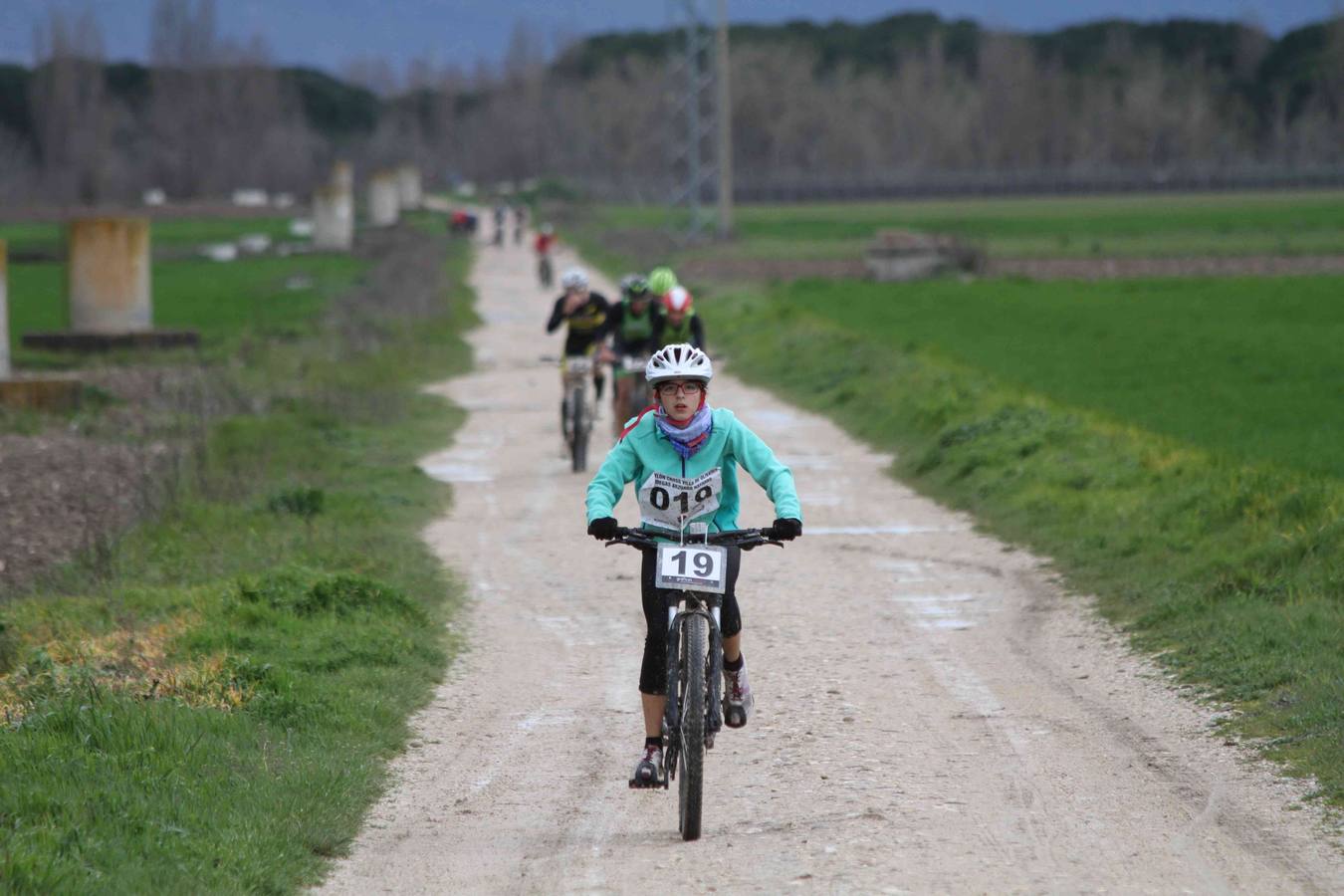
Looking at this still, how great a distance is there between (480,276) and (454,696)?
166ft

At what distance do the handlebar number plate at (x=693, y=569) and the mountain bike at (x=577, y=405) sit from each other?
1075 centimetres

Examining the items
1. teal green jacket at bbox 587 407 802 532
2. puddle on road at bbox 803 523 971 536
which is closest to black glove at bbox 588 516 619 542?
teal green jacket at bbox 587 407 802 532

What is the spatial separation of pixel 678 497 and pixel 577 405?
10.5m

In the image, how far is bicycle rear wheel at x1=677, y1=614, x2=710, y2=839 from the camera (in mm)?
7266

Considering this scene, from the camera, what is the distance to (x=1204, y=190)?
133m

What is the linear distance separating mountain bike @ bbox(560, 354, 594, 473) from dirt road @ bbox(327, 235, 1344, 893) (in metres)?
3.62

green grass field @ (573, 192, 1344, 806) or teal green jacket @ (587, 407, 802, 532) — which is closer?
teal green jacket @ (587, 407, 802, 532)

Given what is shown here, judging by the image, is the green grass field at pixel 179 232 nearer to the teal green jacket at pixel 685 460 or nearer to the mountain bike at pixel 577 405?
the mountain bike at pixel 577 405

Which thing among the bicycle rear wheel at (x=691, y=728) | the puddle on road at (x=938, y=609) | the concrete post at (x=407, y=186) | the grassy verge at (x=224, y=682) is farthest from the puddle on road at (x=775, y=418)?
the concrete post at (x=407, y=186)

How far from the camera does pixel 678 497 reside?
772 centimetres

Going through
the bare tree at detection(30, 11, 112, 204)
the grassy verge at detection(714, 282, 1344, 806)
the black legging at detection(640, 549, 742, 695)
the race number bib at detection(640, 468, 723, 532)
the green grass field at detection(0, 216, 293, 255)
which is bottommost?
the grassy verge at detection(714, 282, 1344, 806)

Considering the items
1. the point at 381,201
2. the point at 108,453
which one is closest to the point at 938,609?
the point at 108,453

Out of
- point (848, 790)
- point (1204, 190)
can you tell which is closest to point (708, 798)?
point (848, 790)

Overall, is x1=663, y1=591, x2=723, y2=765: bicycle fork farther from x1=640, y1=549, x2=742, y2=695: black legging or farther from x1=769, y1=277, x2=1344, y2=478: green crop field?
x1=769, y1=277, x2=1344, y2=478: green crop field
